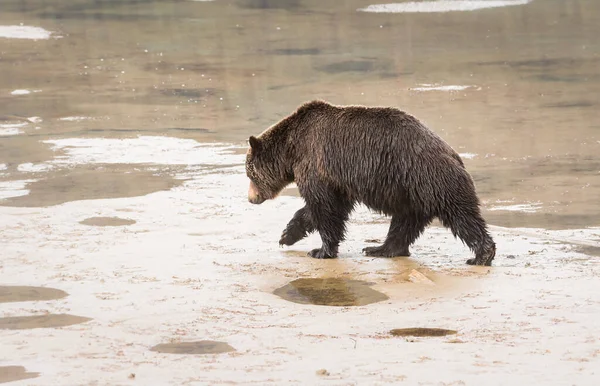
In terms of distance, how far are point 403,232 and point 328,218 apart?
0.66m

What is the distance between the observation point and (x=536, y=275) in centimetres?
913

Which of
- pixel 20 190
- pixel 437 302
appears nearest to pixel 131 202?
pixel 20 190

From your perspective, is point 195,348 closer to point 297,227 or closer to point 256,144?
point 297,227

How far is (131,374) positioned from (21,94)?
12313 mm

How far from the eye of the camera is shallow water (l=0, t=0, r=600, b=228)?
13664 mm

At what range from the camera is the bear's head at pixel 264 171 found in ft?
34.9

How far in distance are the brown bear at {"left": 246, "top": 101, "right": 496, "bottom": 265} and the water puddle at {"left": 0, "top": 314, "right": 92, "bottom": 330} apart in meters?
2.75

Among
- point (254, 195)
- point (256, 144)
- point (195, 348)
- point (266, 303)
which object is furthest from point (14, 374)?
point (254, 195)

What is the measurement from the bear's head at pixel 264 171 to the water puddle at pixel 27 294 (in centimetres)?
260

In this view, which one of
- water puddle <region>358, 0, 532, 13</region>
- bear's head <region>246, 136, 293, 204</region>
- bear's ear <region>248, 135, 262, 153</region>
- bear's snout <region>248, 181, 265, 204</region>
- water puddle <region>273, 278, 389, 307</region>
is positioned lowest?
water puddle <region>273, 278, 389, 307</region>

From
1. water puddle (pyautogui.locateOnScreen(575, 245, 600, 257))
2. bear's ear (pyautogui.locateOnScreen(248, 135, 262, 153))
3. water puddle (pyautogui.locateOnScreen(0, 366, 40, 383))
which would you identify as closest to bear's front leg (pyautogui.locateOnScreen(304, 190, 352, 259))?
bear's ear (pyautogui.locateOnScreen(248, 135, 262, 153))

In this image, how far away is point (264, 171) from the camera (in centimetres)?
1073

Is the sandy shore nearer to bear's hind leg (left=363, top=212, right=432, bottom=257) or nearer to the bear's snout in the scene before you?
bear's hind leg (left=363, top=212, right=432, bottom=257)

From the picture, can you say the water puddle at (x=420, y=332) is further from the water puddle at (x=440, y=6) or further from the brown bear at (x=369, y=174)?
the water puddle at (x=440, y=6)
